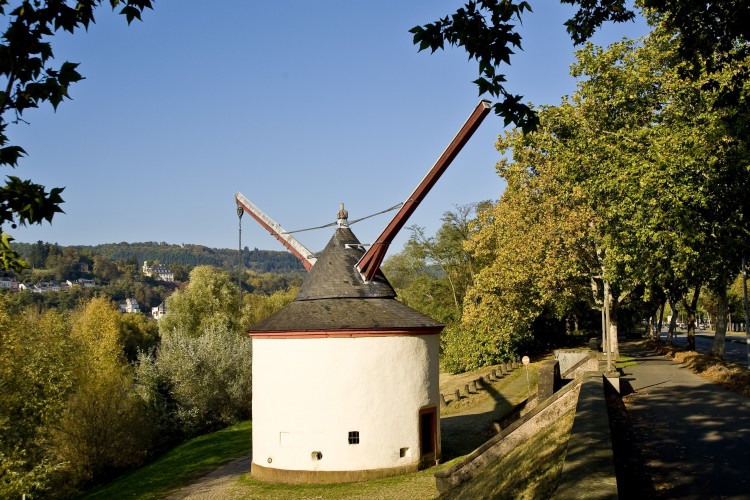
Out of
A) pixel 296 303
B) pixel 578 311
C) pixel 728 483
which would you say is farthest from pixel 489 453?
pixel 578 311

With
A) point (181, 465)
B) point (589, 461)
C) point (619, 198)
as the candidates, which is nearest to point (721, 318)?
point (619, 198)

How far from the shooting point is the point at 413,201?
23250 mm

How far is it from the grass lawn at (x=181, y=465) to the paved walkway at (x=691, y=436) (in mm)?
16192

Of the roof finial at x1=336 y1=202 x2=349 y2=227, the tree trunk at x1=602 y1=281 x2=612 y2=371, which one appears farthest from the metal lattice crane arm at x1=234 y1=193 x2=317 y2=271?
the tree trunk at x1=602 y1=281 x2=612 y2=371

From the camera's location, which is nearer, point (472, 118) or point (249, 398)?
point (472, 118)

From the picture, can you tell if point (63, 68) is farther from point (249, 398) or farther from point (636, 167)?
point (249, 398)

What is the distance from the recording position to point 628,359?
37906mm

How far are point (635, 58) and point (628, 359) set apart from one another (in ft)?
53.8

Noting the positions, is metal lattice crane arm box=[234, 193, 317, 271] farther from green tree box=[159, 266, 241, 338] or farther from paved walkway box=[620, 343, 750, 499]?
green tree box=[159, 266, 241, 338]

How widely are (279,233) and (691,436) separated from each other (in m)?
20.8

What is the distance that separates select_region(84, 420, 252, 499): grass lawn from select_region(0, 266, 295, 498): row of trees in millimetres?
1808

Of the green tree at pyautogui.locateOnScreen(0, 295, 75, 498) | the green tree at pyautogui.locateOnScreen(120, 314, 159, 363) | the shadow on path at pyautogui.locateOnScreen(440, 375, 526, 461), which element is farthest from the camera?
the green tree at pyautogui.locateOnScreen(120, 314, 159, 363)

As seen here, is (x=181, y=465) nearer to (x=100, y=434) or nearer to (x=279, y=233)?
(x=100, y=434)

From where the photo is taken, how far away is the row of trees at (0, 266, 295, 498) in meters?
29.0
